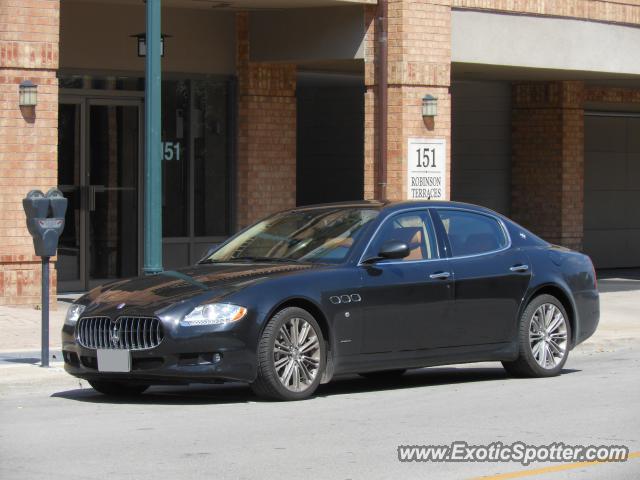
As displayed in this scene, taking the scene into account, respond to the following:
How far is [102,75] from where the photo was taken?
19.2 meters

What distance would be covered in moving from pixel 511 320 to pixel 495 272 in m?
0.43

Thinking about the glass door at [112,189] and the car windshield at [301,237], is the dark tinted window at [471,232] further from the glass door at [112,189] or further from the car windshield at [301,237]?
the glass door at [112,189]

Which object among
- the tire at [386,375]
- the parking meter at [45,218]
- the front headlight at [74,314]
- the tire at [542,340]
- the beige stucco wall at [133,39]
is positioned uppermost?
the beige stucco wall at [133,39]

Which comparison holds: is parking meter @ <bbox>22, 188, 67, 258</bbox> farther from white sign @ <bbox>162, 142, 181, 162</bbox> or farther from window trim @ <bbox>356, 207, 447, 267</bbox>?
white sign @ <bbox>162, 142, 181, 162</bbox>

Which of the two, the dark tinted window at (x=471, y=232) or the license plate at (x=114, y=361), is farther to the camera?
the dark tinted window at (x=471, y=232)

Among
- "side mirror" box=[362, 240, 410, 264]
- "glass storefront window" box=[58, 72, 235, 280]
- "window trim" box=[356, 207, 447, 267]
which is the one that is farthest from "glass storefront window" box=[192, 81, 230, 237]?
"side mirror" box=[362, 240, 410, 264]

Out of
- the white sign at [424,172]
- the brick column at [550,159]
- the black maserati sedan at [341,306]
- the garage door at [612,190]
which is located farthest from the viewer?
the garage door at [612,190]

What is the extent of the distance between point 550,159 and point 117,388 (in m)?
15.1

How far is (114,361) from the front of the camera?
9547mm

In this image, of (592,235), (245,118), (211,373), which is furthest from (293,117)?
(211,373)

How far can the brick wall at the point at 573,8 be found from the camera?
19219 mm

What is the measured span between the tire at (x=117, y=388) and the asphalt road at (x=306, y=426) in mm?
113

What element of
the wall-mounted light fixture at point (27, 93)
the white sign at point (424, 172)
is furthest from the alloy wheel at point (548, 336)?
the wall-mounted light fixture at point (27, 93)

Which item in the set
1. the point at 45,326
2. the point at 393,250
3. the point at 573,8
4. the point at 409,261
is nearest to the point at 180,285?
the point at 393,250
